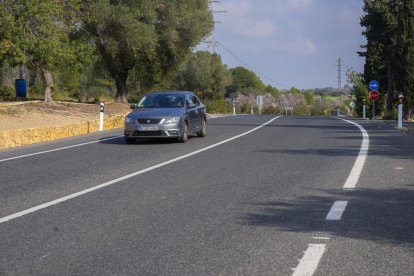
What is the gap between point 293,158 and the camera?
40.7ft

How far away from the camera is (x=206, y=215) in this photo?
6809mm

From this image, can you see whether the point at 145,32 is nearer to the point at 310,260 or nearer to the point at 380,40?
the point at 380,40

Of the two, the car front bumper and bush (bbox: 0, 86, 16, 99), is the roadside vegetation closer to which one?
bush (bbox: 0, 86, 16, 99)

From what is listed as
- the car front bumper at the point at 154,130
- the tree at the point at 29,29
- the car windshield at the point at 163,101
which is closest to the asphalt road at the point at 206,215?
the car front bumper at the point at 154,130

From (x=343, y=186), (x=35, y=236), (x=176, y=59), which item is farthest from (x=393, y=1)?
(x=35, y=236)

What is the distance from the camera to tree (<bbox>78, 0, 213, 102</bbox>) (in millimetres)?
30594

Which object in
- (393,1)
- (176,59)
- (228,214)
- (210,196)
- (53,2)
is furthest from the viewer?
(393,1)

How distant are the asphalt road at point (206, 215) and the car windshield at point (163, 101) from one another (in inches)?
191

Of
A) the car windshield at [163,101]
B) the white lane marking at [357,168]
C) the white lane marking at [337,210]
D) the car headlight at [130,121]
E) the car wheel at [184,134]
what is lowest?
the white lane marking at [357,168]

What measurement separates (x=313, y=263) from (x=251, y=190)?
11.8 feet

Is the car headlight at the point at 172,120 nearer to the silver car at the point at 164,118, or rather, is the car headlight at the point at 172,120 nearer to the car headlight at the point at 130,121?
the silver car at the point at 164,118

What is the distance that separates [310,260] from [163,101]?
43.0 ft

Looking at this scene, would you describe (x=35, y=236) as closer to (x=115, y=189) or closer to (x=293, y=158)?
(x=115, y=189)

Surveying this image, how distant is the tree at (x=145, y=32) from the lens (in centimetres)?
3059
